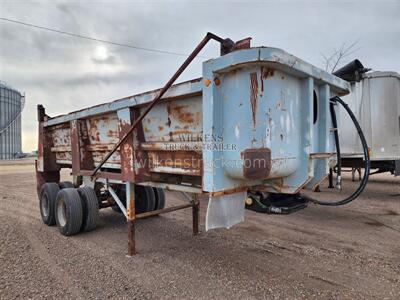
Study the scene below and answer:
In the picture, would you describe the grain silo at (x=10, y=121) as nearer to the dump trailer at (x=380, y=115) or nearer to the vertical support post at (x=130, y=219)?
the vertical support post at (x=130, y=219)

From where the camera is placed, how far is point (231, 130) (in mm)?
2543

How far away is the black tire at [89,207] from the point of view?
4.66m

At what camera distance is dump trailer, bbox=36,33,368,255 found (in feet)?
8.05

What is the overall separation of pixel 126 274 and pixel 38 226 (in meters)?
2.96

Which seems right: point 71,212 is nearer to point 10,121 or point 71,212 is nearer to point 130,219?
point 130,219

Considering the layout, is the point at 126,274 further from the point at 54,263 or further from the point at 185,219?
the point at 185,219

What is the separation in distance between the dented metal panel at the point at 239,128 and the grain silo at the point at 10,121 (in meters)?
51.6

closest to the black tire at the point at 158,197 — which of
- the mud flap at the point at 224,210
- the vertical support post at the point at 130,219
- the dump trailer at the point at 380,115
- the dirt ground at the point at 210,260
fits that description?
the dirt ground at the point at 210,260

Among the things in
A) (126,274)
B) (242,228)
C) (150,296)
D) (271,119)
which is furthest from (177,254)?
(271,119)

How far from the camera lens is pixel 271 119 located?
250 centimetres

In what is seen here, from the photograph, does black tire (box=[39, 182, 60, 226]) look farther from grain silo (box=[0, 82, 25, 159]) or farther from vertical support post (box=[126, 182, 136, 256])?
grain silo (box=[0, 82, 25, 159])

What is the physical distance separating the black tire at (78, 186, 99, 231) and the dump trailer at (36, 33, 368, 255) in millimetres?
802

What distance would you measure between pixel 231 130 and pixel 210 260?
6.29 feet

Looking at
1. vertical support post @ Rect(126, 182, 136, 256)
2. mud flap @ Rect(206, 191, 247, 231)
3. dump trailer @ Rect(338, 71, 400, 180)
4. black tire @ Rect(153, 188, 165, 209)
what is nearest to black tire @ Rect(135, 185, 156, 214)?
black tire @ Rect(153, 188, 165, 209)
